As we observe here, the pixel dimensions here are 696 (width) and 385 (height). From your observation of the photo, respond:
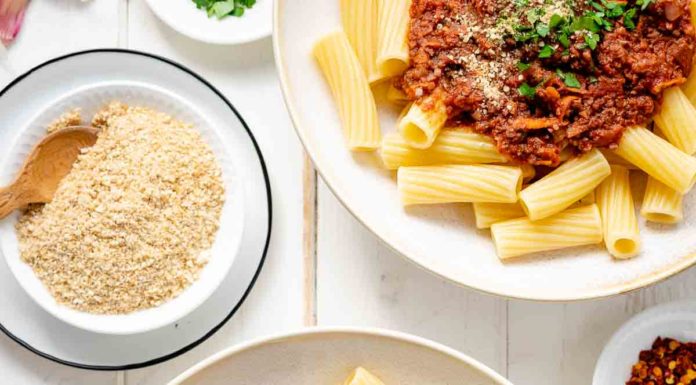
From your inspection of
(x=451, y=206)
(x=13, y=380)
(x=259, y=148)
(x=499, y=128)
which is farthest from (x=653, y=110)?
(x=13, y=380)

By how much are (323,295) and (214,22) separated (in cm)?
70

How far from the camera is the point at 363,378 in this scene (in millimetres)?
1970

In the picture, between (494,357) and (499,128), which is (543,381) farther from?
(499,128)

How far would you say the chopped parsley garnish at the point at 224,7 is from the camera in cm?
228

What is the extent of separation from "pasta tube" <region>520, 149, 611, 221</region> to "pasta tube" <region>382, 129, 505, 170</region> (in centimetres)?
10

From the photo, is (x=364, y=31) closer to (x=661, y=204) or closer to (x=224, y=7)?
(x=224, y=7)

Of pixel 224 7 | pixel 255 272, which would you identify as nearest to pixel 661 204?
pixel 255 272

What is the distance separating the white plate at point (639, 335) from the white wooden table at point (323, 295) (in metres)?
0.09

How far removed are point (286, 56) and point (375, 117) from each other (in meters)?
0.22

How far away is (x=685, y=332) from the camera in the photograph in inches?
87.0

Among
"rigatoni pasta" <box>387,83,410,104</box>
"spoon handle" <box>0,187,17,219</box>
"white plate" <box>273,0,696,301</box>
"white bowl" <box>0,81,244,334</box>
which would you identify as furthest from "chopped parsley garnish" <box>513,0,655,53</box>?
"spoon handle" <box>0,187,17,219</box>

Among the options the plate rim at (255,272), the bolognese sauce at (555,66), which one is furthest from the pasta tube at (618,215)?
the plate rim at (255,272)

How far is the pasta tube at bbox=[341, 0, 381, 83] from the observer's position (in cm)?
200

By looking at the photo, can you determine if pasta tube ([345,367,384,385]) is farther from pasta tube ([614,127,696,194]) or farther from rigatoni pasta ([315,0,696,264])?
pasta tube ([614,127,696,194])
